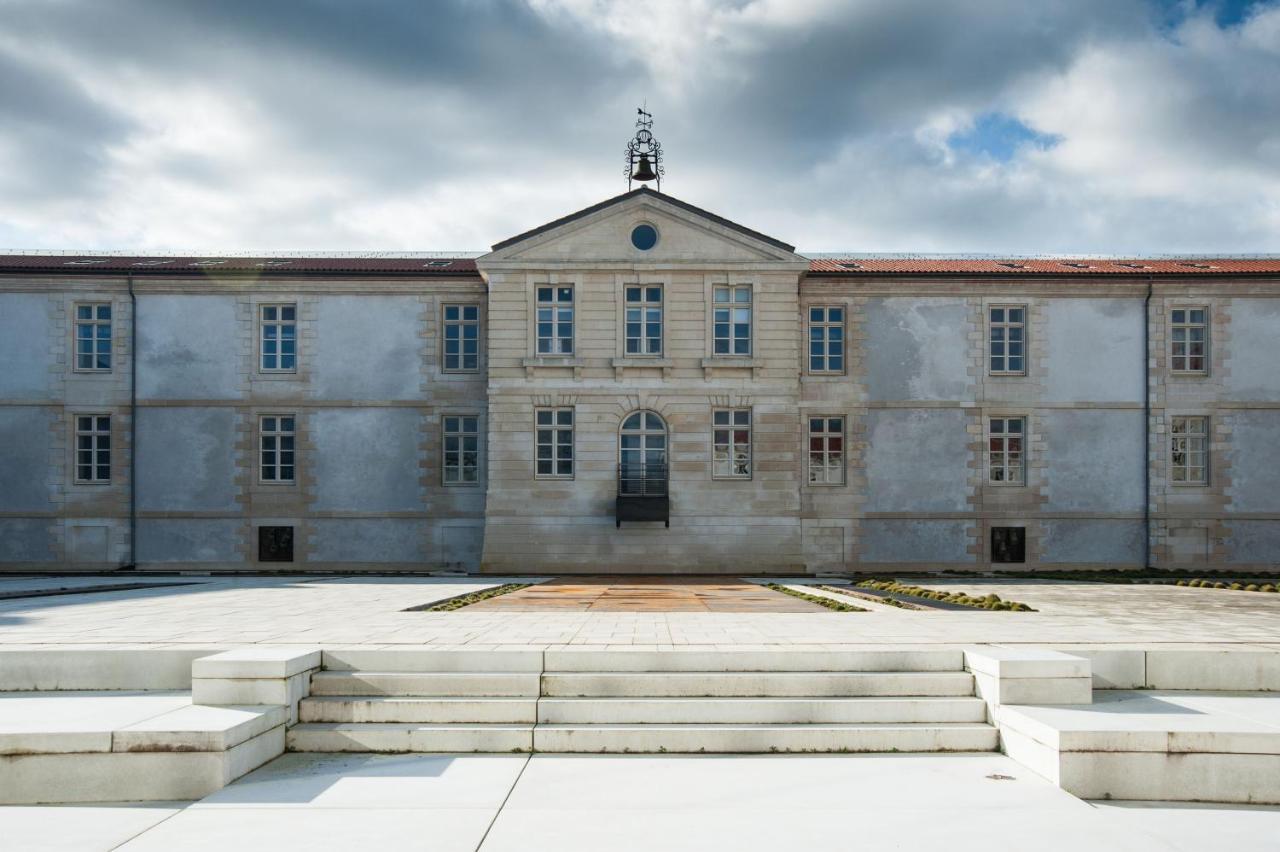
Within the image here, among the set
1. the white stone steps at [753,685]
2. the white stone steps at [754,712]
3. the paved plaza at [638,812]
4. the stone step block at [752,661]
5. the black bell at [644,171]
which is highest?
the black bell at [644,171]

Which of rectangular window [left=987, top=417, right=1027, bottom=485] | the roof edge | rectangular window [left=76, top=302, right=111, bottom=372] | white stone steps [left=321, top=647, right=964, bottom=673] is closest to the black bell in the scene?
the roof edge

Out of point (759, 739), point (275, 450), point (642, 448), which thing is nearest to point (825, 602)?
point (759, 739)

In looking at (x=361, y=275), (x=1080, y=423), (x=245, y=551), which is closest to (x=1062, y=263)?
(x=1080, y=423)

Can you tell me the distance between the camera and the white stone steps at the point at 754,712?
883cm

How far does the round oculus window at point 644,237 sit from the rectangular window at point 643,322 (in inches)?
49.0

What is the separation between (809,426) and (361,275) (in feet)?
51.5

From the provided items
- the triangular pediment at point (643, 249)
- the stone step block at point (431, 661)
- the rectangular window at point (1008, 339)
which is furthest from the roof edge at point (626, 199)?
the stone step block at point (431, 661)

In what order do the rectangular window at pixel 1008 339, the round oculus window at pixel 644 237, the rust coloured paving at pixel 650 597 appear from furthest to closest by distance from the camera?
the rectangular window at pixel 1008 339 < the round oculus window at pixel 644 237 < the rust coloured paving at pixel 650 597

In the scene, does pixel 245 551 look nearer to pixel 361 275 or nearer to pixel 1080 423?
pixel 361 275

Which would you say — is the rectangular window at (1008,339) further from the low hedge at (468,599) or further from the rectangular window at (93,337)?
the rectangular window at (93,337)

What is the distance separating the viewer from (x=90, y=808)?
24.0 feet

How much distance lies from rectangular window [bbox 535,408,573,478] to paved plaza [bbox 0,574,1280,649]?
28.3 feet

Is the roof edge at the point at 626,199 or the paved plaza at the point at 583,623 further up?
the roof edge at the point at 626,199

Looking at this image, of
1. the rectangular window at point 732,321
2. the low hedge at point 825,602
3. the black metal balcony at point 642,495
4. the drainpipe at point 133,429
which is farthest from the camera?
the drainpipe at point 133,429
